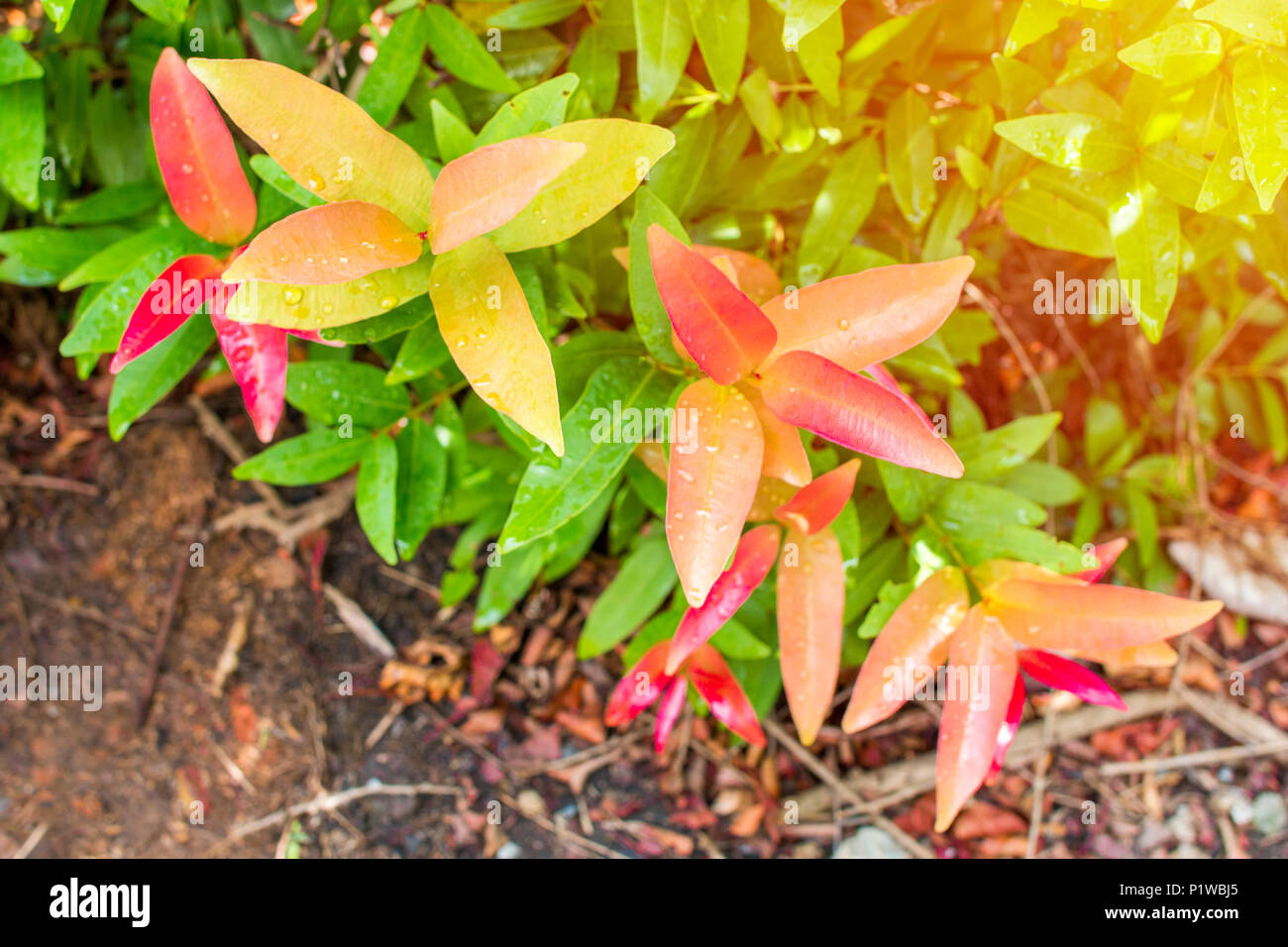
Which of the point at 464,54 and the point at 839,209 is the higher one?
the point at 464,54

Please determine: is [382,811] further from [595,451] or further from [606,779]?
[595,451]

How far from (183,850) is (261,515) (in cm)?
79

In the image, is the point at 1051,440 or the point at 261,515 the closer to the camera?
the point at 1051,440

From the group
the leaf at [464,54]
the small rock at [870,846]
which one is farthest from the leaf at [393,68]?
the small rock at [870,846]

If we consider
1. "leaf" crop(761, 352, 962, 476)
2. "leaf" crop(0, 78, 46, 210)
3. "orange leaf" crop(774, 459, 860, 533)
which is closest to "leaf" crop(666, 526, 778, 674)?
"orange leaf" crop(774, 459, 860, 533)

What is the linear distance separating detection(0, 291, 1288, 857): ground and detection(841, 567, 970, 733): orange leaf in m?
0.85


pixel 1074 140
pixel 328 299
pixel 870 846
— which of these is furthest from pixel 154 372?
pixel 870 846

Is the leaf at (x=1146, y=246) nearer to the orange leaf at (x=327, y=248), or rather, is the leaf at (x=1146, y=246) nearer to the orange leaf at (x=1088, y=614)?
the orange leaf at (x=1088, y=614)

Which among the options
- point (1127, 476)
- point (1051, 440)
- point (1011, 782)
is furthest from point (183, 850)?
point (1127, 476)

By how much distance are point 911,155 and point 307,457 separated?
1070mm

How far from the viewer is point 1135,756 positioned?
6.67ft

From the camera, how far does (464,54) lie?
117 cm

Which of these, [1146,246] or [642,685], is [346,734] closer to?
[642,685]

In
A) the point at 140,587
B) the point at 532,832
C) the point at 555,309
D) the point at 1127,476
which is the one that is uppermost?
the point at 555,309
